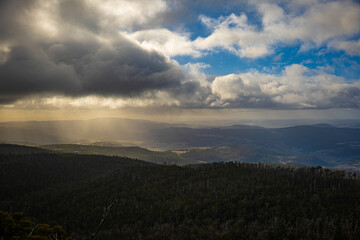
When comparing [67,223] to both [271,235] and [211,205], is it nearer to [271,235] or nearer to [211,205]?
[211,205]

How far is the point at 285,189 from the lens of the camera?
10744 cm

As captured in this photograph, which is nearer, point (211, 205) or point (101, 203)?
point (211, 205)

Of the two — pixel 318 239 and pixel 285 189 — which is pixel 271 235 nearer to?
pixel 318 239

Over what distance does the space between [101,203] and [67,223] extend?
34.5 metres

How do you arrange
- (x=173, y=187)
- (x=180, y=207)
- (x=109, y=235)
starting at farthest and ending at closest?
(x=173, y=187), (x=180, y=207), (x=109, y=235)

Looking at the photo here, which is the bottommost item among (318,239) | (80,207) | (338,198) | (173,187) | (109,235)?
(80,207)

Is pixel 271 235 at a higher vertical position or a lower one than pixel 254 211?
higher

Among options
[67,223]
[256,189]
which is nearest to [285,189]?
[256,189]

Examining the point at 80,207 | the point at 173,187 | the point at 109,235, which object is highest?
the point at 109,235

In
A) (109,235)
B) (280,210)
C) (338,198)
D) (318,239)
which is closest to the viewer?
(318,239)

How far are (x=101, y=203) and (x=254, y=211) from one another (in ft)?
348

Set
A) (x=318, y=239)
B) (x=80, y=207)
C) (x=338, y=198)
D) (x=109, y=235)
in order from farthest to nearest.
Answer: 1. (x=80, y=207)
2. (x=338, y=198)
3. (x=109, y=235)
4. (x=318, y=239)

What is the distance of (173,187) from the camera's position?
156125 millimetres

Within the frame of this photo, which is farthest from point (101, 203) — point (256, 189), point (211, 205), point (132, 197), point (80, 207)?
point (256, 189)
